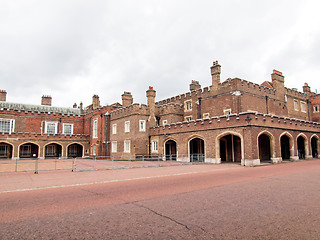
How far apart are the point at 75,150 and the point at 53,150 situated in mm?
3364

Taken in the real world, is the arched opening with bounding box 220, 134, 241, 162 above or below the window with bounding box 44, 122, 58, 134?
below

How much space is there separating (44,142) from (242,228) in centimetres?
3483

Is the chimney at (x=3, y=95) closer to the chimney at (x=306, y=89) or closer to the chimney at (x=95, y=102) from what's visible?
the chimney at (x=95, y=102)

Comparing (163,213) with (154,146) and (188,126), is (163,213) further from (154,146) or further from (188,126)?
(154,146)

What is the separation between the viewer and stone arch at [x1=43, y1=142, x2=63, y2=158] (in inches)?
1371

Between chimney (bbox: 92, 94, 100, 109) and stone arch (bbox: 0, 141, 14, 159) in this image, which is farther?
chimney (bbox: 92, 94, 100, 109)

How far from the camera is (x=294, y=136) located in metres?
23.2

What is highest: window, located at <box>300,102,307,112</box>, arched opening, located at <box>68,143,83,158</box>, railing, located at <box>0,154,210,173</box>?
window, located at <box>300,102,307,112</box>

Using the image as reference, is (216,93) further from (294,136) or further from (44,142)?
(44,142)

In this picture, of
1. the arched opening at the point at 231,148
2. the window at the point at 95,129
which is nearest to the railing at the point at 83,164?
the arched opening at the point at 231,148

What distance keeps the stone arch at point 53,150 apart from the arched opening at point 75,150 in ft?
4.90

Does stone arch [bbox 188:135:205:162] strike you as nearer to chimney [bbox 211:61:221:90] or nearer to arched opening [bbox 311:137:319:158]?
chimney [bbox 211:61:221:90]

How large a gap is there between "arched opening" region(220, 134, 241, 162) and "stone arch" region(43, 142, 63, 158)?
24.9 meters

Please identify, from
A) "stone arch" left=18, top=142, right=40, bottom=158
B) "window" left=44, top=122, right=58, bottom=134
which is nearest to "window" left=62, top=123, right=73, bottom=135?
"window" left=44, top=122, right=58, bottom=134
